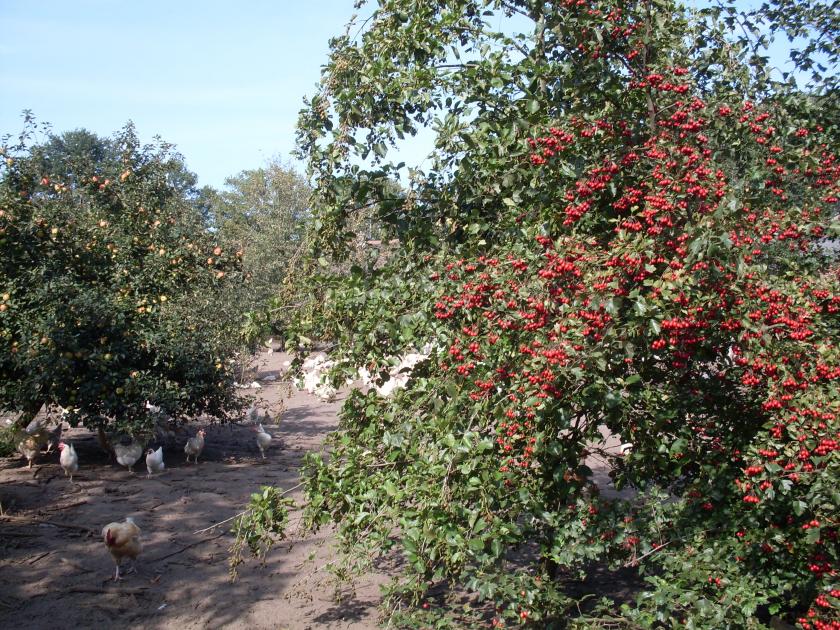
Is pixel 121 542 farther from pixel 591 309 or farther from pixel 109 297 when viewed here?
pixel 591 309

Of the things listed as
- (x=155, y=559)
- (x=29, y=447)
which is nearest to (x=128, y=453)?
(x=29, y=447)

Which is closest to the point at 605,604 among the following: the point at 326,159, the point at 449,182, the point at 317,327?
the point at 317,327

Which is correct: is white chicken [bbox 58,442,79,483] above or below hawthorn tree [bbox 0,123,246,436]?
below

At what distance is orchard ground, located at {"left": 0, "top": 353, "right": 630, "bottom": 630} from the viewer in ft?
19.6

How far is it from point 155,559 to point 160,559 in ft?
0.16

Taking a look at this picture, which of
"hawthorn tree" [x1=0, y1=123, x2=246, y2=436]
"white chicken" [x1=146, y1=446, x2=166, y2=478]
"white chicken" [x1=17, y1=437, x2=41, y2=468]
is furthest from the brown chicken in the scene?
"white chicken" [x1=17, y1=437, x2=41, y2=468]

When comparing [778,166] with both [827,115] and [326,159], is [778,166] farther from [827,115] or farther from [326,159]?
[326,159]

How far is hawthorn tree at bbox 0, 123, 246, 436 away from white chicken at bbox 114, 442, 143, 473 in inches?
19.3

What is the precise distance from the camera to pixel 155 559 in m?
7.29

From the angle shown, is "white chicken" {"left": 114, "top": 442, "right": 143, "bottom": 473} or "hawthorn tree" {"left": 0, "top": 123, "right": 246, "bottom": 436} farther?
"white chicken" {"left": 114, "top": 442, "right": 143, "bottom": 473}

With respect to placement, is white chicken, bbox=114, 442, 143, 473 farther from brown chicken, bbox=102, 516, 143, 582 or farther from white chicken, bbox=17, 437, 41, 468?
brown chicken, bbox=102, 516, 143, 582

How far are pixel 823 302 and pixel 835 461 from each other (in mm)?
980

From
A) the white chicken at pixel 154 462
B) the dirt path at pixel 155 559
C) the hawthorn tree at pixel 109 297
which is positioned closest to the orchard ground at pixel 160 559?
the dirt path at pixel 155 559

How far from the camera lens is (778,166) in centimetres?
398
